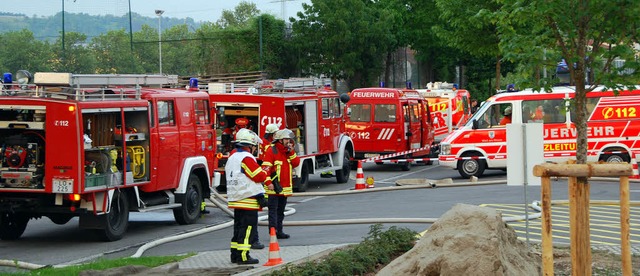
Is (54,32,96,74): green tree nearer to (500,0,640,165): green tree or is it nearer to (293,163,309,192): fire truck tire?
(293,163,309,192): fire truck tire

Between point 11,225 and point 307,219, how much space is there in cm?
497

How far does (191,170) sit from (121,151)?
7.31 ft

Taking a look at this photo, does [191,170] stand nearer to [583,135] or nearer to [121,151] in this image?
[121,151]

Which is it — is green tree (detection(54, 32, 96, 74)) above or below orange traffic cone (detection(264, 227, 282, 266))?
above

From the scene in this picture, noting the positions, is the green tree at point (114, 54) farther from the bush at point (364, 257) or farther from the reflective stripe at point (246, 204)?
the bush at point (364, 257)

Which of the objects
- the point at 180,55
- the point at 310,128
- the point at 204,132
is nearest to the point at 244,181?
the point at 204,132

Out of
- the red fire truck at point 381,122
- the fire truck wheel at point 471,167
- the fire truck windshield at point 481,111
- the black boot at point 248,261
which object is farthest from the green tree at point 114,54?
the black boot at point 248,261

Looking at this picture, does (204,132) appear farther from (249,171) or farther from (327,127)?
(327,127)

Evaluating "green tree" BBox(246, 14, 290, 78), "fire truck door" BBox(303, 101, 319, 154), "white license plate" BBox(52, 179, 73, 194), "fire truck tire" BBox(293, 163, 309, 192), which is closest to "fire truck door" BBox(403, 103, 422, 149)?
Result: "fire truck door" BBox(303, 101, 319, 154)

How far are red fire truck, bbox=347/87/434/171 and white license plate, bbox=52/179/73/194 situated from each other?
14.8 metres

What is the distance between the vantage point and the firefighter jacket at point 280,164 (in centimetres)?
1437

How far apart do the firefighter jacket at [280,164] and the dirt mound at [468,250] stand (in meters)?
4.54

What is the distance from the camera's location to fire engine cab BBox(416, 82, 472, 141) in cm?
4022

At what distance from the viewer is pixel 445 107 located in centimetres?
4059
